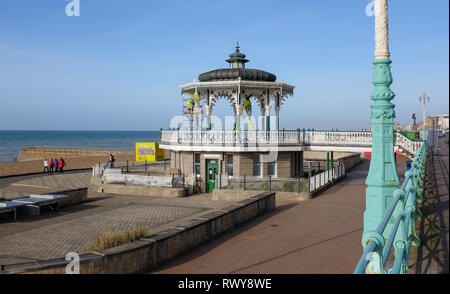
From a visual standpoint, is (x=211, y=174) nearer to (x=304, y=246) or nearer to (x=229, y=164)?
(x=229, y=164)

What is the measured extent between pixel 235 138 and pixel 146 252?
16.4 metres

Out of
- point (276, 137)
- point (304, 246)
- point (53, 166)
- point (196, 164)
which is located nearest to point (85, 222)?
point (304, 246)

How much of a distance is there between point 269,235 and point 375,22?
7784 mm

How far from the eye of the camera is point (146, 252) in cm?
902

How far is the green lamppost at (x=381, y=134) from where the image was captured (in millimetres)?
5668

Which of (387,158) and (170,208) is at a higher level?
(387,158)

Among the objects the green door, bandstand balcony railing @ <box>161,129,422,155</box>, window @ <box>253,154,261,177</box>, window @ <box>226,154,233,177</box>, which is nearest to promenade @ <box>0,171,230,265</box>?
the green door

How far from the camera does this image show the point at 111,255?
8383 millimetres

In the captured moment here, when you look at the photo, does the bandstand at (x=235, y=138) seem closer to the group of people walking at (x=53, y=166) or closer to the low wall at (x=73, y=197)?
the low wall at (x=73, y=197)

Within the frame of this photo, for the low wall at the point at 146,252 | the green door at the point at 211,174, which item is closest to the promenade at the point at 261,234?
the low wall at the point at 146,252
